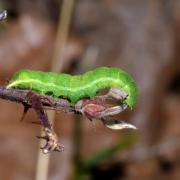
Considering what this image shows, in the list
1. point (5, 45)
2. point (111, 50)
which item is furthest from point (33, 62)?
point (111, 50)

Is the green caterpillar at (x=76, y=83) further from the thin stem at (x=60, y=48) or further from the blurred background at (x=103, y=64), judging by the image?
the blurred background at (x=103, y=64)

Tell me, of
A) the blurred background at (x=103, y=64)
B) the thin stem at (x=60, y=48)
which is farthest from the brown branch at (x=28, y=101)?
the blurred background at (x=103, y=64)

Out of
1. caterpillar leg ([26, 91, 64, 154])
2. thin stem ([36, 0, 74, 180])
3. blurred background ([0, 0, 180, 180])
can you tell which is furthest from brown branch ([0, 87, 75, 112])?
blurred background ([0, 0, 180, 180])

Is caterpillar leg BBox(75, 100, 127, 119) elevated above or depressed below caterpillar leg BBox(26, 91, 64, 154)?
above

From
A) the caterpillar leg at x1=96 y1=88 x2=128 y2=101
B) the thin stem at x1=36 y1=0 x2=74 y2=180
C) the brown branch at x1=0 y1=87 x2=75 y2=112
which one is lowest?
the brown branch at x1=0 y1=87 x2=75 y2=112

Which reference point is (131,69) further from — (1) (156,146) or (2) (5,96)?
(2) (5,96)

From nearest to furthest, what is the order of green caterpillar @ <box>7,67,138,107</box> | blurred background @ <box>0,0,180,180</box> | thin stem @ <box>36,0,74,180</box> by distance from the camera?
green caterpillar @ <box>7,67,138,107</box> → thin stem @ <box>36,0,74,180</box> → blurred background @ <box>0,0,180,180</box>

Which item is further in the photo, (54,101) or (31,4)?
(31,4)

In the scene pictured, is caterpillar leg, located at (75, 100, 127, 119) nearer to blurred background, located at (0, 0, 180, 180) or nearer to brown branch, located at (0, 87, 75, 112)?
brown branch, located at (0, 87, 75, 112)
